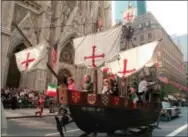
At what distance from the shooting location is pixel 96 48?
524 inches

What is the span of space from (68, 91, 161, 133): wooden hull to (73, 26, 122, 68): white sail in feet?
11.4

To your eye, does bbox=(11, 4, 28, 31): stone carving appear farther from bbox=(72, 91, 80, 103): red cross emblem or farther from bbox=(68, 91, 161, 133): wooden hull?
bbox=(72, 91, 80, 103): red cross emblem

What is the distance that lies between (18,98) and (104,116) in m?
13.9

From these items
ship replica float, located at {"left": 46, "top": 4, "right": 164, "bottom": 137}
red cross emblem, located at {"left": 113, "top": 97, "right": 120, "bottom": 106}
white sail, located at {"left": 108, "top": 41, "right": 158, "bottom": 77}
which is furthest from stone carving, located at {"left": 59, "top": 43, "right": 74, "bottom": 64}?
red cross emblem, located at {"left": 113, "top": 97, "right": 120, "bottom": 106}

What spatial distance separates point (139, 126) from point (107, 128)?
102 inches

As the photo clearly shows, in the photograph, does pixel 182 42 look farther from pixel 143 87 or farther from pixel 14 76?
pixel 143 87

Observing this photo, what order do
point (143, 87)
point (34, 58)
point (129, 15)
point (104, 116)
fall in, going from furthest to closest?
1. point (129, 15)
2. point (34, 58)
3. point (143, 87)
4. point (104, 116)

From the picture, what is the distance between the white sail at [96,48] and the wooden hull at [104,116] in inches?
137

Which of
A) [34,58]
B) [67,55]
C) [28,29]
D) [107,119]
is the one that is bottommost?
[107,119]

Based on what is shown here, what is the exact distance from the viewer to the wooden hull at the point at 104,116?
28.4 ft

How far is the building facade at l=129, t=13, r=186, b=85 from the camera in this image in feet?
196

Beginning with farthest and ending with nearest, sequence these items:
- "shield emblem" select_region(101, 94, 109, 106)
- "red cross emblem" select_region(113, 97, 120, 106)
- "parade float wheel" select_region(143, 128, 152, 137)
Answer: "parade float wheel" select_region(143, 128, 152, 137) < "red cross emblem" select_region(113, 97, 120, 106) < "shield emblem" select_region(101, 94, 109, 106)

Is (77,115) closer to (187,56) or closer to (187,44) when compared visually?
(187,44)

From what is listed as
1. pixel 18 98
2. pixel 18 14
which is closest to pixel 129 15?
pixel 18 14
